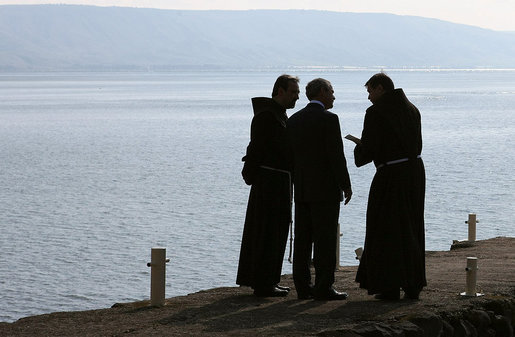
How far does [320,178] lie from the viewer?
8.44 metres

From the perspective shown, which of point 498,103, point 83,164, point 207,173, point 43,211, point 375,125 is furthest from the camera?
point 498,103

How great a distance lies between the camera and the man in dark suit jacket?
27.6 ft

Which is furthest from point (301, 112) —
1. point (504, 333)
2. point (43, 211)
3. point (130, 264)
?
point (43, 211)

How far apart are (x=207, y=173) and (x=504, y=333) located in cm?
3316

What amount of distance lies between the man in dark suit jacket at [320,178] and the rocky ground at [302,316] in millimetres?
353

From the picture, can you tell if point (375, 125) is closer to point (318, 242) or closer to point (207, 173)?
point (318, 242)

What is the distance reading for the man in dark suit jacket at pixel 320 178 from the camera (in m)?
8.40

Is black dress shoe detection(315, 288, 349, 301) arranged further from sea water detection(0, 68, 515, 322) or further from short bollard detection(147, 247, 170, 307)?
sea water detection(0, 68, 515, 322)

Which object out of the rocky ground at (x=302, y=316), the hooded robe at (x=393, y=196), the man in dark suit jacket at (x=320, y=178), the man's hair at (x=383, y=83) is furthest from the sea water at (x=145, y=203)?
the man's hair at (x=383, y=83)

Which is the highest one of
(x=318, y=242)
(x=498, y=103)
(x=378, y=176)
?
(x=498, y=103)

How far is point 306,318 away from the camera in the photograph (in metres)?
7.69

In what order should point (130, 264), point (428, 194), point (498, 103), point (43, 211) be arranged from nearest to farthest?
point (130, 264), point (43, 211), point (428, 194), point (498, 103)

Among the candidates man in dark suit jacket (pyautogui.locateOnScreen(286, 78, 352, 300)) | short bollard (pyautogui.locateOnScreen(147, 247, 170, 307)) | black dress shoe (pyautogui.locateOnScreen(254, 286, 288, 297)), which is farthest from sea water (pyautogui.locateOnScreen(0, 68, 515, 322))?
man in dark suit jacket (pyautogui.locateOnScreen(286, 78, 352, 300))

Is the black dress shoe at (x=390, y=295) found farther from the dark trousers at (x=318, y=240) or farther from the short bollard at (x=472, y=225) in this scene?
the short bollard at (x=472, y=225)
